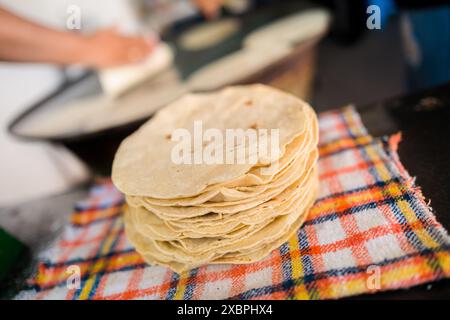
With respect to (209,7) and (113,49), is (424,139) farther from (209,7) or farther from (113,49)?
(209,7)

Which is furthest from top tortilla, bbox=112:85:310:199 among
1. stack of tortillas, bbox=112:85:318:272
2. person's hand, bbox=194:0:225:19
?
person's hand, bbox=194:0:225:19

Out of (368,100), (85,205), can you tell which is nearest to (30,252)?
(85,205)

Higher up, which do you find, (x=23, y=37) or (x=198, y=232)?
(x=23, y=37)

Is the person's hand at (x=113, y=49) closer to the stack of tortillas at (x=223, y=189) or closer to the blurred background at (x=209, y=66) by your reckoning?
the blurred background at (x=209, y=66)

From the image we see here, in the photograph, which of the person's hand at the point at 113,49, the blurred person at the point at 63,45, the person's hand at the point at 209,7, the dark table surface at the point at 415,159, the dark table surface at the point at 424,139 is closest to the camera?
the dark table surface at the point at 424,139

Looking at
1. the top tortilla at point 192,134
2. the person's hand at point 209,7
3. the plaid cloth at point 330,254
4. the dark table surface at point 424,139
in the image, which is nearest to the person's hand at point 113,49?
the person's hand at point 209,7

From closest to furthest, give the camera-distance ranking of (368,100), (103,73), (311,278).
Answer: (311,278)
(103,73)
(368,100)
